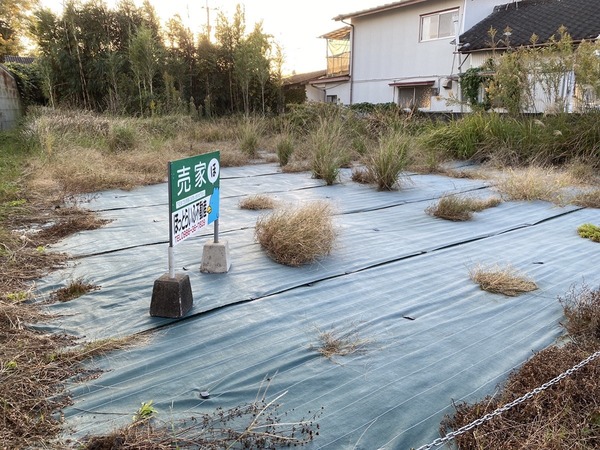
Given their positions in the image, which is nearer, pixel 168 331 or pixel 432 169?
pixel 168 331

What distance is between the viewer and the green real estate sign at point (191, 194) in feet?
6.38

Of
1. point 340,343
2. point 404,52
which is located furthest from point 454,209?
point 404,52

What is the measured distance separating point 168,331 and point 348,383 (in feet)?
2.68

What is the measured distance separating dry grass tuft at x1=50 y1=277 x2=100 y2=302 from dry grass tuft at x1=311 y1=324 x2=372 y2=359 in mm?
1258

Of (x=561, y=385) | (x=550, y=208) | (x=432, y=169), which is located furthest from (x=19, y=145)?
(x=561, y=385)

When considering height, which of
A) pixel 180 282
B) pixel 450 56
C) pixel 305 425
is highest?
pixel 450 56

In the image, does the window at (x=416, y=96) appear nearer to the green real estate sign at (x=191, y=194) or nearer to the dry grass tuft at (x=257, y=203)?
the dry grass tuft at (x=257, y=203)

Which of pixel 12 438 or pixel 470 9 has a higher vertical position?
pixel 470 9

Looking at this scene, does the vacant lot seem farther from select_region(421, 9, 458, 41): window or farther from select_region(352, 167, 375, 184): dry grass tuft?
select_region(421, 9, 458, 41): window

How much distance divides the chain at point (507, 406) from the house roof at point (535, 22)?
37.9ft

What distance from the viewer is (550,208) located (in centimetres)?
435

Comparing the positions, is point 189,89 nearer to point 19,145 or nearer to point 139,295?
point 19,145

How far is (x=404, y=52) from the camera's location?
14633mm

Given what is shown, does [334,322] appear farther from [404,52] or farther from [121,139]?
[404,52]
